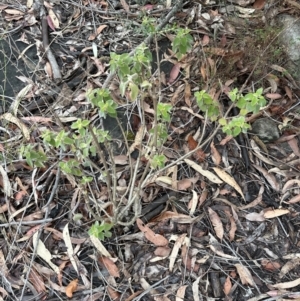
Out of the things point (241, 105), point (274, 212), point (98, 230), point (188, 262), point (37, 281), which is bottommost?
point (37, 281)

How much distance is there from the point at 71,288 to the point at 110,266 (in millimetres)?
184

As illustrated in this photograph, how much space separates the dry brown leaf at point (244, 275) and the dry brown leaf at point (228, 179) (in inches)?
→ 13.4

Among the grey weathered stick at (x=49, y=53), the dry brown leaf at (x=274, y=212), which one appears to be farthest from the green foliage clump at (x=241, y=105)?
the grey weathered stick at (x=49, y=53)

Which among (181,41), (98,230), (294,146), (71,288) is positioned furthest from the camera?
(294,146)

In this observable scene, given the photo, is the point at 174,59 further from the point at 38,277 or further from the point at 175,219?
the point at 38,277

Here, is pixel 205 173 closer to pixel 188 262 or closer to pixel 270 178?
pixel 270 178

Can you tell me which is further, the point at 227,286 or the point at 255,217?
the point at 255,217

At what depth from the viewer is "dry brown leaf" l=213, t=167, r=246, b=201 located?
232 centimetres

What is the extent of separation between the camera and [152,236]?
7.16 ft

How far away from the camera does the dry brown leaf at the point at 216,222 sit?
2.21 meters

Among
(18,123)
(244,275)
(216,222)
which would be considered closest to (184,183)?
(216,222)

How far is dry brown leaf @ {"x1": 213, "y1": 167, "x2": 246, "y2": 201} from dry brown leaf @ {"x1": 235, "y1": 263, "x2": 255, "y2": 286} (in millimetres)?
341

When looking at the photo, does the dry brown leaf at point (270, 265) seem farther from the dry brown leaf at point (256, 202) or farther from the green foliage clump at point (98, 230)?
the green foliage clump at point (98, 230)

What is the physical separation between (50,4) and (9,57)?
0.45m
